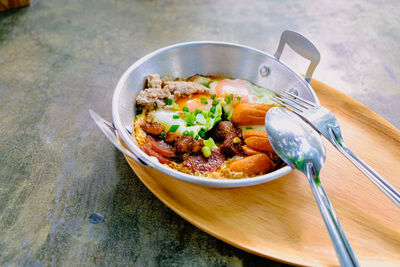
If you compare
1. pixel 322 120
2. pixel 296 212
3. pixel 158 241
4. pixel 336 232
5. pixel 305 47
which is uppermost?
pixel 305 47

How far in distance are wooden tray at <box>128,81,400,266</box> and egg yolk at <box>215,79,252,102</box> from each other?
73cm

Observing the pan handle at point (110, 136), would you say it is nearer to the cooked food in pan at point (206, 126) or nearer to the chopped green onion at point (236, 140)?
the cooked food in pan at point (206, 126)

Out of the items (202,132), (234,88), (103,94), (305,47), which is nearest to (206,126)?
(202,132)

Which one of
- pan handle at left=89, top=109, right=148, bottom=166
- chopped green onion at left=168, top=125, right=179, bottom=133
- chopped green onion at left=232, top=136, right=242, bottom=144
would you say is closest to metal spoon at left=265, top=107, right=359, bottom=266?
chopped green onion at left=232, top=136, right=242, bottom=144

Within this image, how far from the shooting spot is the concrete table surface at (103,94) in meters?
1.65

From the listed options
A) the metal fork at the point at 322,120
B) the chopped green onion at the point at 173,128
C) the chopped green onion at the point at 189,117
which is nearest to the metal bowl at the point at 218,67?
the metal fork at the point at 322,120

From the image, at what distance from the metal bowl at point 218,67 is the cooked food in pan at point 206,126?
0.21 ft

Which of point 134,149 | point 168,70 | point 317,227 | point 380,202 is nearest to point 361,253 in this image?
point 317,227

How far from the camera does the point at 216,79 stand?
94.0 inches

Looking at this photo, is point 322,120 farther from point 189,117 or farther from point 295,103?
point 189,117

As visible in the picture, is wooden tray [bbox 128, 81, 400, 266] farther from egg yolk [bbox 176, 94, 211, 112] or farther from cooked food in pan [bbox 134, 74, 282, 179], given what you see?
egg yolk [bbox 176, 94, 211, 112]

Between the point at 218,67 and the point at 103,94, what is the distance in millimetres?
1081

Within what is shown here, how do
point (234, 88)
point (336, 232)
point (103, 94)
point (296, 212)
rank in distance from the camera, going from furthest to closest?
point (103, 94) → point (234, 88) → point (296, 212) → point (336, 232)

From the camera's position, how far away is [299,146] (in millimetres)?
1618
